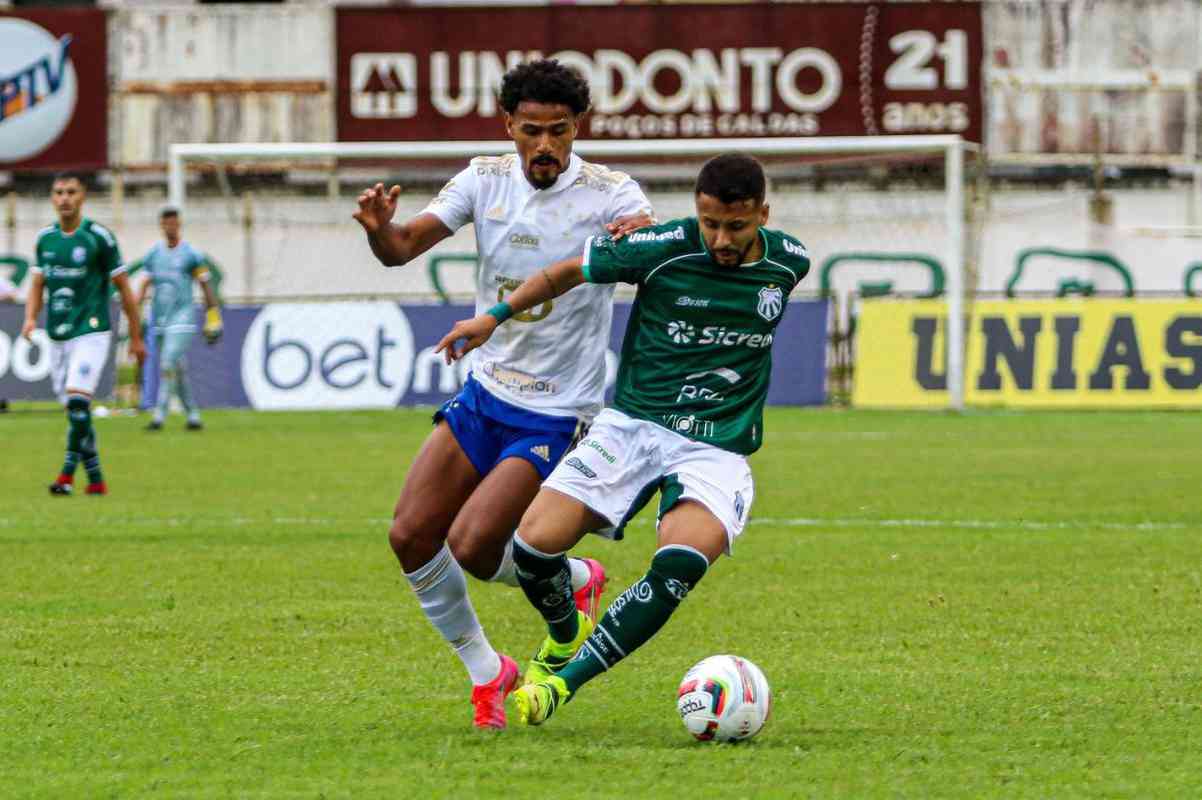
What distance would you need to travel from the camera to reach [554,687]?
5.99 m

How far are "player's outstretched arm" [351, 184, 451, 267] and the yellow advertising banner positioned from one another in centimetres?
1628

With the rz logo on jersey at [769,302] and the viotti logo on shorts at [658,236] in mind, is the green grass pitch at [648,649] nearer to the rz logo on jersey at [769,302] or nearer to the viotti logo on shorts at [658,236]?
the rz logo on jersey at [769,302]

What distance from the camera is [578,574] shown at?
280 inches

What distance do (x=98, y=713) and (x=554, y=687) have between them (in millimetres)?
1395

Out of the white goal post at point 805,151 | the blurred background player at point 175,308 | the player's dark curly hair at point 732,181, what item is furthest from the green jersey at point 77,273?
the player's dark curly hair at point 732,181

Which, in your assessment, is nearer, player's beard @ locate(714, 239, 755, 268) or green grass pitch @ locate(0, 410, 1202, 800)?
green grass pitch @ locate(0, 410, 1202, 800)

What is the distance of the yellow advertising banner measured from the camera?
22344 mm

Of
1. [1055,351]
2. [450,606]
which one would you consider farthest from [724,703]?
[1055,351]

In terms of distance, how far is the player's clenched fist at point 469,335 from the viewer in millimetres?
6133

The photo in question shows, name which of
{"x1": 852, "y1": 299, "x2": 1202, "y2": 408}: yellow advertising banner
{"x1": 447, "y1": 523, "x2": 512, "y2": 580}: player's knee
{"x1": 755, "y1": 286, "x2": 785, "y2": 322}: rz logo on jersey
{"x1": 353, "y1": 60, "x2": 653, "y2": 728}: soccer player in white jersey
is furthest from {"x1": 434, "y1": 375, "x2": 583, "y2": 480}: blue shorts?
{"x1": 852, "y1": 299, "x2": 1202, "y2": 408}: yellow advertising banner

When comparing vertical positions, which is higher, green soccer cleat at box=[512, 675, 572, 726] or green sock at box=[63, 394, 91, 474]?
green sock at box=[63, 394, 91, 474]

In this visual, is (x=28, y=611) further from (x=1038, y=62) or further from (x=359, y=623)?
(x=1038, y=62)

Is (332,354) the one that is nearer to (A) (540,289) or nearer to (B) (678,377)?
(A) (540,289)

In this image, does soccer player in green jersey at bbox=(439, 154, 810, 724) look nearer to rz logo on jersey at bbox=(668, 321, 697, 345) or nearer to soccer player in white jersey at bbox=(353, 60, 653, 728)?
rz logo on jersey at bbox=(668, 321, 697, 345)
